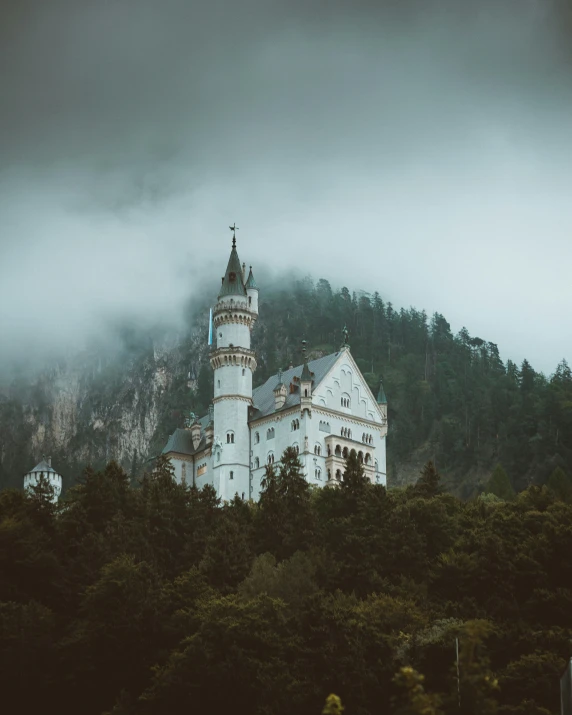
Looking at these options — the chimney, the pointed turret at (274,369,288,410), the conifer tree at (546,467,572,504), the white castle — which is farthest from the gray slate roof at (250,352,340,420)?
the conifer tree at (546,467,572,504)

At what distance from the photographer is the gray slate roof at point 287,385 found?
371 feet

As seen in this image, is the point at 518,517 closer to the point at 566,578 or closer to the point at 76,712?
the point at 566,578

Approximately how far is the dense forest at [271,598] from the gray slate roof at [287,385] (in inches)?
1088

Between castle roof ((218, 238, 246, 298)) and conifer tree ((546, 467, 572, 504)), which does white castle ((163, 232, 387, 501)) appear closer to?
castle roof ((218, 238, 246, 298))

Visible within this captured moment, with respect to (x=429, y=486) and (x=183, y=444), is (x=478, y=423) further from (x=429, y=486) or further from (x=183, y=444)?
(x=429, y=486)

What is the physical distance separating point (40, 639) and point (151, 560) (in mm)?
11220

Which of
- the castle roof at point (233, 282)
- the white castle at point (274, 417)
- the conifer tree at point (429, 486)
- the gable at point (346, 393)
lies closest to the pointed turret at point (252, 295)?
the white castle at point (274, 417)

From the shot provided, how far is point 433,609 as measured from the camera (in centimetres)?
6844

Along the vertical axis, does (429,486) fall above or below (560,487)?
below

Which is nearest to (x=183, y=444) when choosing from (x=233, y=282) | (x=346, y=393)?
(x=233, y=282)

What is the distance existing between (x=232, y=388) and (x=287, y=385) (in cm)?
550

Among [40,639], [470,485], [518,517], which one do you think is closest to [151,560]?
[40,639]

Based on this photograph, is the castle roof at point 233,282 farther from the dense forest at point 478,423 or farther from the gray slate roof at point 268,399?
the dense forest at point 478,423

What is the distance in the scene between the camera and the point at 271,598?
2613 inches
